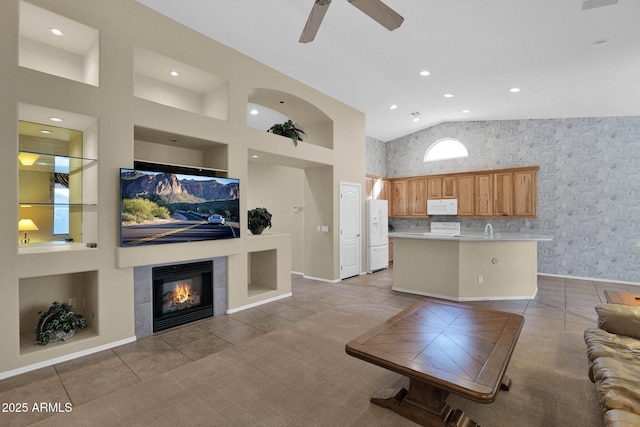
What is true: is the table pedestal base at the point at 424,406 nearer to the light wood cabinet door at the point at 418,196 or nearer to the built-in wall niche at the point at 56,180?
the built-in wall niche at the point at 56,180

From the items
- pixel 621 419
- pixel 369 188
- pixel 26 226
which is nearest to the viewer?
pixel 621 419

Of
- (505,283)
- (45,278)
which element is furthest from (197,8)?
(505,283)

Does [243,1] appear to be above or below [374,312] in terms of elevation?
above

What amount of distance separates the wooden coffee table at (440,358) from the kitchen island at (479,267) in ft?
7.36

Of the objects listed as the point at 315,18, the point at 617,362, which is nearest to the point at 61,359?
the point at 315,18

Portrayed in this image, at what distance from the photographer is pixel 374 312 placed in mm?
4414

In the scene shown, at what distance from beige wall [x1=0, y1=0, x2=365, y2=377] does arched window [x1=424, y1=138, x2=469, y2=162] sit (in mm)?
4951

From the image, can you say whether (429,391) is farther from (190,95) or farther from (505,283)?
(190,95)

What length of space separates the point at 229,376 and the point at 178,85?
389 centimetres

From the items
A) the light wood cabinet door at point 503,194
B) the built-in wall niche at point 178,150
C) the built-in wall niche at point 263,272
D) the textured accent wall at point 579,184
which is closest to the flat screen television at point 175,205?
the built-in wall niche at point 178,150

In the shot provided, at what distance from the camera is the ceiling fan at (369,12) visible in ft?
8.32

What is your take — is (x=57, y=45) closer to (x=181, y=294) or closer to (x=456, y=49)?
(x=181, y=294)

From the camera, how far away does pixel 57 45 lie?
3.38 m

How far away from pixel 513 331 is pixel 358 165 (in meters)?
4.84
